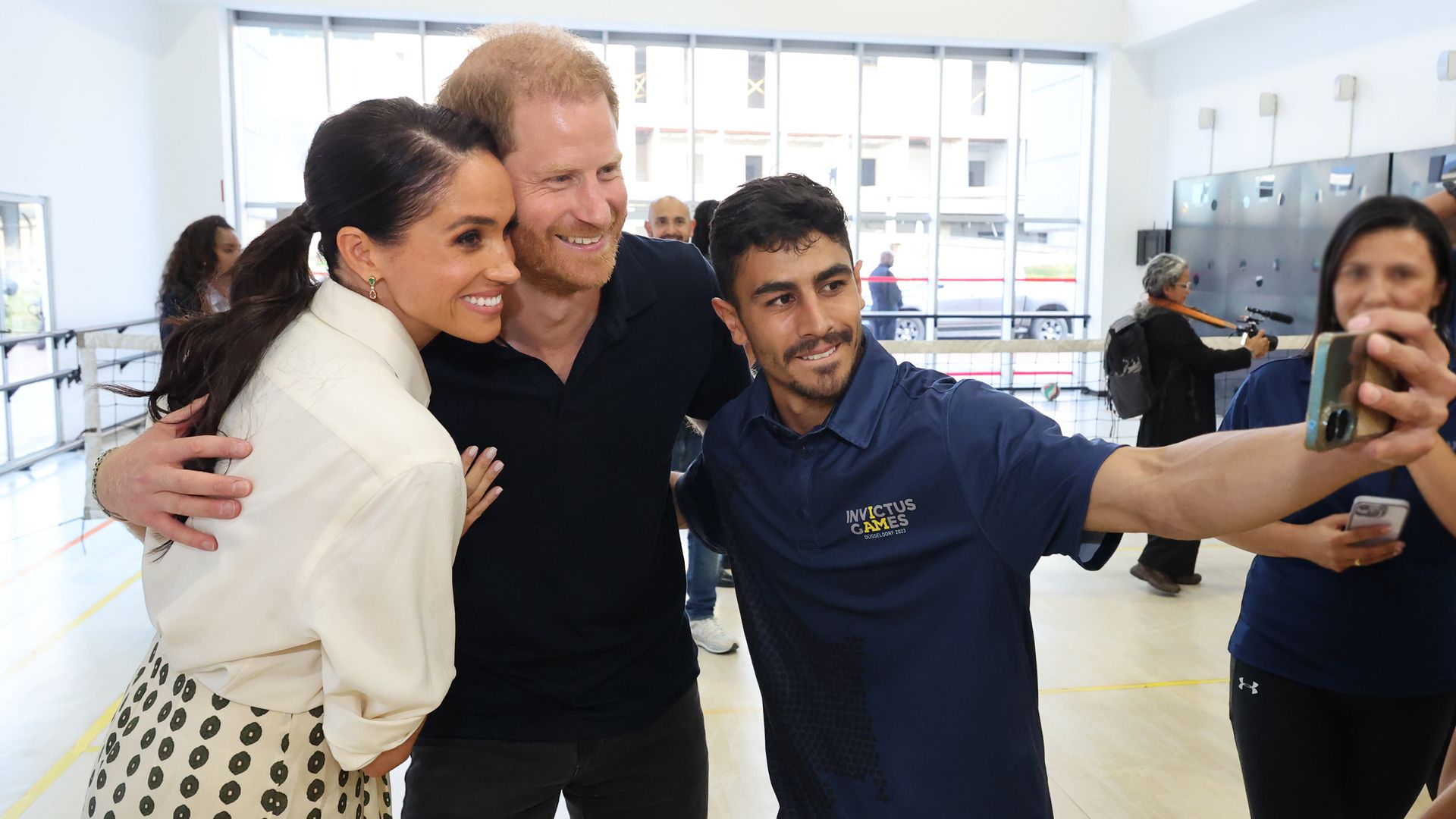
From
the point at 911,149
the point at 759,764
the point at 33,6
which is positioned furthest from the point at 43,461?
the point at 911,149

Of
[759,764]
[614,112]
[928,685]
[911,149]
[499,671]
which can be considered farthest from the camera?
[911,149]

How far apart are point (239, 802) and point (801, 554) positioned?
91 cm

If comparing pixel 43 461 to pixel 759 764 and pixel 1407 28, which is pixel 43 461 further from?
pixel 1407 28

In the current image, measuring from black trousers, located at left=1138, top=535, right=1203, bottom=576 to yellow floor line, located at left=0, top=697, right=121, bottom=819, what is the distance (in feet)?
17.4

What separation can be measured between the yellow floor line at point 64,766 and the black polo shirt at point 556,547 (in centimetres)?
223

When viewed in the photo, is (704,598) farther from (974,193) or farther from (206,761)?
(974,193)

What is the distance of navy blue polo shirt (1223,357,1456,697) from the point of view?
2021mm

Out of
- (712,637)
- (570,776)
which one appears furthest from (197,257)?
(570,776)

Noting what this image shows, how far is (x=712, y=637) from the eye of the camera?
499 cm

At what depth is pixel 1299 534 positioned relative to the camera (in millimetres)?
1871

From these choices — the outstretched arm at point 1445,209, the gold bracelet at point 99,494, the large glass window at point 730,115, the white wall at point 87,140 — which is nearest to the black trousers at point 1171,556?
the outstretched arm at point 1445,209

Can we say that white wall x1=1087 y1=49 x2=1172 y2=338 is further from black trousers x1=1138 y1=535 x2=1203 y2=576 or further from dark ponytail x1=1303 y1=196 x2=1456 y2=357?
dark ponytail x1=1303 y1=196 x2=1456 y2=357

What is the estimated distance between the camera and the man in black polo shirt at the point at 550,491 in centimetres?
183

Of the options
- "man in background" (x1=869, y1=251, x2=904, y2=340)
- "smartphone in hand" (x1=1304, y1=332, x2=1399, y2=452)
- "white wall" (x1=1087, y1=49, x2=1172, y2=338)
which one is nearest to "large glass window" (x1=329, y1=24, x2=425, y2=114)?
"man in background" (x1=869, y1=251, x2=904, y2=340)
